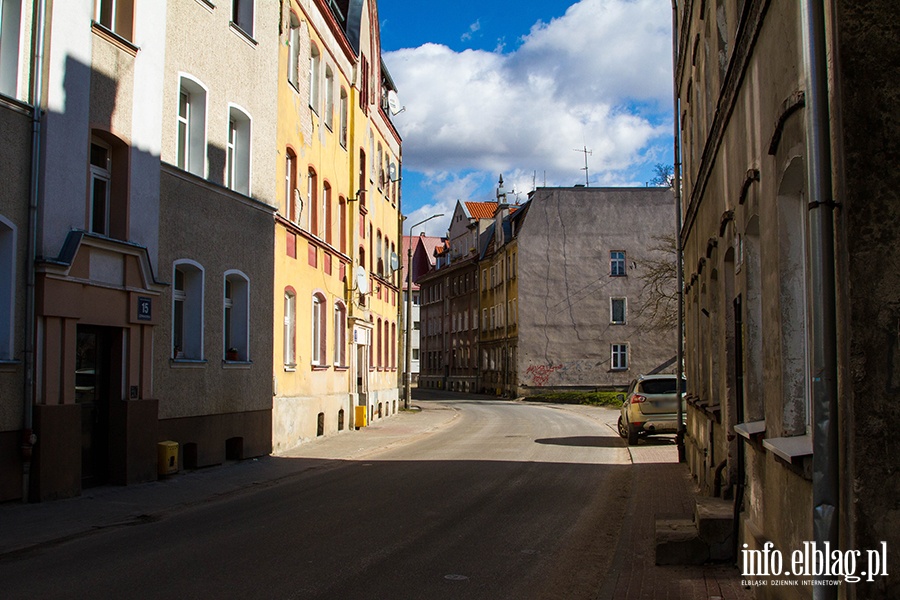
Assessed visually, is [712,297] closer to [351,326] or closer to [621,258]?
[351,326]

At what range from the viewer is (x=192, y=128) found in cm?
1667

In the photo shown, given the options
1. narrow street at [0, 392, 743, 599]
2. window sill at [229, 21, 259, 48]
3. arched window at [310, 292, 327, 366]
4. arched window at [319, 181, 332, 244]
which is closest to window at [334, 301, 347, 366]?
arched window at [310, 292, 327, 366]

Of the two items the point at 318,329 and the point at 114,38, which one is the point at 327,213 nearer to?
the point at 318,329

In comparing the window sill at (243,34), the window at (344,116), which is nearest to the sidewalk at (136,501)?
the window sill at (243,34)

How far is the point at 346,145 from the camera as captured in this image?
29.3 metres

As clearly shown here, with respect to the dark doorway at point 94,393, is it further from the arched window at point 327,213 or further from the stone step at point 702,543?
the arched window at point 327,213

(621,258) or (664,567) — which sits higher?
(621,258)

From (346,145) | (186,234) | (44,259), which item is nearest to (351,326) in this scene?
(346,145)

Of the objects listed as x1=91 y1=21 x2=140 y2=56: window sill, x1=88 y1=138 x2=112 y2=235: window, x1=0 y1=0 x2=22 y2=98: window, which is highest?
x1=91 y1=21 x2=140 y2=56: window sill

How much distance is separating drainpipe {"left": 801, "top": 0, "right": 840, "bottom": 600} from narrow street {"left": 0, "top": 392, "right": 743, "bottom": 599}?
2.77m

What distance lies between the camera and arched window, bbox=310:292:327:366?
80.3 ft

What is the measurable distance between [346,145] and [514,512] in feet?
65.2

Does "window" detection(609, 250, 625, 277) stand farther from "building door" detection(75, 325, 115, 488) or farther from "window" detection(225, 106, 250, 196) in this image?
"building door" detection(75, 325, 115, 488)

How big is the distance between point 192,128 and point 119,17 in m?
2.63
